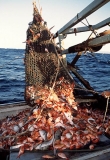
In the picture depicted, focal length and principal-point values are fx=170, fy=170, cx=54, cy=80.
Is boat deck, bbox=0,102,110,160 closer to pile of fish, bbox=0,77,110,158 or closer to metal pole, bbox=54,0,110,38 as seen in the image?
pile of fish, bbox=0,77,110,158

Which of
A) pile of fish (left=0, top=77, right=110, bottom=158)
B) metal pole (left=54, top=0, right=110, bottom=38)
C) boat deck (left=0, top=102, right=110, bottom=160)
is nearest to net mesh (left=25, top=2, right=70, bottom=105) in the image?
pile of fish (left=0, top=77, right=110, bottom=158)

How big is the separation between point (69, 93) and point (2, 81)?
54.9ft

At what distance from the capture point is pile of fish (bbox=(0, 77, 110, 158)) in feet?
13.6

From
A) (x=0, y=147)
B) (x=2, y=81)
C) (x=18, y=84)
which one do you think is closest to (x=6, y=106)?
(x=0, y=147)

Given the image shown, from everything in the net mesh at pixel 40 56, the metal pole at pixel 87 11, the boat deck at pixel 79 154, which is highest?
the metal pole at pixel 87 11

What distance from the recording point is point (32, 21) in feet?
16.0

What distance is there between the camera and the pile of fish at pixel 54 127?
4.14 metres

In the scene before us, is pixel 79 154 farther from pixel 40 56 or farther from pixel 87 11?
pixel 87 11

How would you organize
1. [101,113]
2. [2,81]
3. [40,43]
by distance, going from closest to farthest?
[40,43] < [101,113] < [2,81]

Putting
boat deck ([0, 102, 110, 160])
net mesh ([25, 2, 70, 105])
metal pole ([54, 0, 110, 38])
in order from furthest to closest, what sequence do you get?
net mesh ([25, 2, 70, 105]), metal pole ([54, 0, 110, 38]), boat deck ([0, 102, 110, 160])

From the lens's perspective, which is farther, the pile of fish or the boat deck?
the pile of fish

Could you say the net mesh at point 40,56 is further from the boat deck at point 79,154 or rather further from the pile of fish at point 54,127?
the boat deck at point 79,154

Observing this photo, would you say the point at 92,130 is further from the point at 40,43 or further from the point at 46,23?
the point at 46,23

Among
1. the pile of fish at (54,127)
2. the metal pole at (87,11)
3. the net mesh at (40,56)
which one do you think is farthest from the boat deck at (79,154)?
the metal pole at (87,11)
